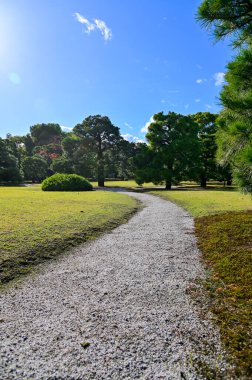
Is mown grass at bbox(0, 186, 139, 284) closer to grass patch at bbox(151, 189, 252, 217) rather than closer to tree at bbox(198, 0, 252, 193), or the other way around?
grass patch at bbox(151, 189, 252, 217)

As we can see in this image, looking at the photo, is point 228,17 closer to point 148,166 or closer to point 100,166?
point 148,166

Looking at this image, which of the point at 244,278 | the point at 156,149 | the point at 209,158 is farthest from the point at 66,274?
the point at 209,158

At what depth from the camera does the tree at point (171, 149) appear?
95.9 feet

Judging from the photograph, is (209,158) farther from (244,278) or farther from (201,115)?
(244,278)

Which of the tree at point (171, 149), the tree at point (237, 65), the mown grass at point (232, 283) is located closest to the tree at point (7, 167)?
the tree at point (171, 149)

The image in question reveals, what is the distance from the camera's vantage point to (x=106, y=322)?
9.99 feet

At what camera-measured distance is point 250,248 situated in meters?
5.69

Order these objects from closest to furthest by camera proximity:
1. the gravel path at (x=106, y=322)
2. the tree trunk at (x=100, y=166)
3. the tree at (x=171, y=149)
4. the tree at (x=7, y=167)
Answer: the gravel path at (x=106, y=322) → the tree at (x=171, y=149) → the tree trunk at (x=100, y=166) → the tree at (x=7, y=167)

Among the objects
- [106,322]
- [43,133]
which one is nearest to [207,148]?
[106,322]

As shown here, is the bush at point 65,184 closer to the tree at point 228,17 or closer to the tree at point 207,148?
the tree at point 207,148

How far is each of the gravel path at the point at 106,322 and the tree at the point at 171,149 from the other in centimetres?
2461

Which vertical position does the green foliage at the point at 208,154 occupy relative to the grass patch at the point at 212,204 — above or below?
above

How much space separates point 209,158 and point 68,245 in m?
28.9

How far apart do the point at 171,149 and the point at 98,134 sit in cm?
1162
